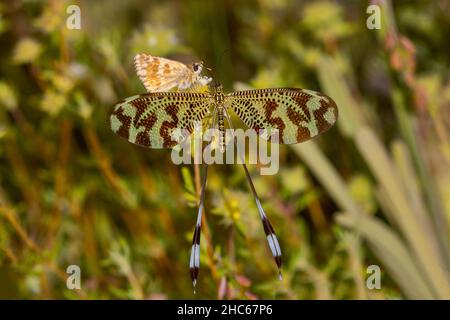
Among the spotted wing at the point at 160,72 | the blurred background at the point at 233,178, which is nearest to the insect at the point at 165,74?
the spotted wing at the point at 160,72

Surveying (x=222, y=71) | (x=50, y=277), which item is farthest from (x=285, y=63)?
(x=50, y=277)

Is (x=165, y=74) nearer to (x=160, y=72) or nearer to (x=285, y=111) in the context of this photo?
(x=160, y=72)

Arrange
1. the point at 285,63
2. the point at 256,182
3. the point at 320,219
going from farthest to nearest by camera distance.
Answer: the point at 285,63 → the point at 320,219 → the point at 256,182

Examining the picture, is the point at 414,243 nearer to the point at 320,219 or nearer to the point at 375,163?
the point at 375,163

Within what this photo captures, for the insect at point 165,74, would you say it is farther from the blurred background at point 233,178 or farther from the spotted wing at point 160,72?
the blurred background at point 233,178

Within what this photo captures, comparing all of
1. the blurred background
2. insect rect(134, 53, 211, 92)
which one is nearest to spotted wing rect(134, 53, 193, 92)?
insect rect(134, 53, 211, 92)

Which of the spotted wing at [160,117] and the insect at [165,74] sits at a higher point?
the insect at [165,74]

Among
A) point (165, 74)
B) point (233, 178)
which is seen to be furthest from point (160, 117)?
point (233, 178)
